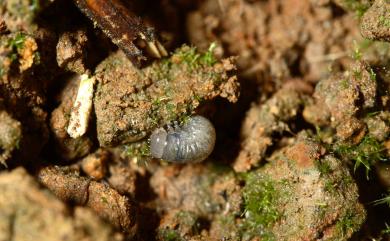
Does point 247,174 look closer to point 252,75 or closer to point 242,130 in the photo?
point 242,130

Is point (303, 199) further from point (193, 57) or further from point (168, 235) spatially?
point (193, 57)

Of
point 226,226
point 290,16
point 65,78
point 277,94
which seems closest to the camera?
point 65,78

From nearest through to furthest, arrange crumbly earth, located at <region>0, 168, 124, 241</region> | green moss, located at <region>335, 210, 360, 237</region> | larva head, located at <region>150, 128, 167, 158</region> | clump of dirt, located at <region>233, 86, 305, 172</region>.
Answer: crumbly earth, located at <region>0, 168, 124, 241</region> → green moss, located at <region>335, 210, 360, 237</region> → larva head, located at <region>150, 128, 167, 158</region> → clump of dirt, located at <region>233, 86, 305, 172</region>

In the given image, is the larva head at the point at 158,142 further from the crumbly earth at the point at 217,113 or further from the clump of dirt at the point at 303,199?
the clump of dirt at the point at 303,199

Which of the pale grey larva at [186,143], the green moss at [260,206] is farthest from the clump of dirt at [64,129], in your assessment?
the green moss at [260,206]

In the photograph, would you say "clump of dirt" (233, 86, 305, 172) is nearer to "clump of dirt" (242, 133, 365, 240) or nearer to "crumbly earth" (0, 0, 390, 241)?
"crumbly earth" (0, 0, 390, 241)

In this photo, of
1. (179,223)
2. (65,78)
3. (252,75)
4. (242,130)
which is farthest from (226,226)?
(65,78)

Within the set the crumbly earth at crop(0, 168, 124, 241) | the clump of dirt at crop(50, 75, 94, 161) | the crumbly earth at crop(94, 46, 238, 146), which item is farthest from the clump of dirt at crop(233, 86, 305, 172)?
the crumbly earth at crop(0, 168, 124, 241)
